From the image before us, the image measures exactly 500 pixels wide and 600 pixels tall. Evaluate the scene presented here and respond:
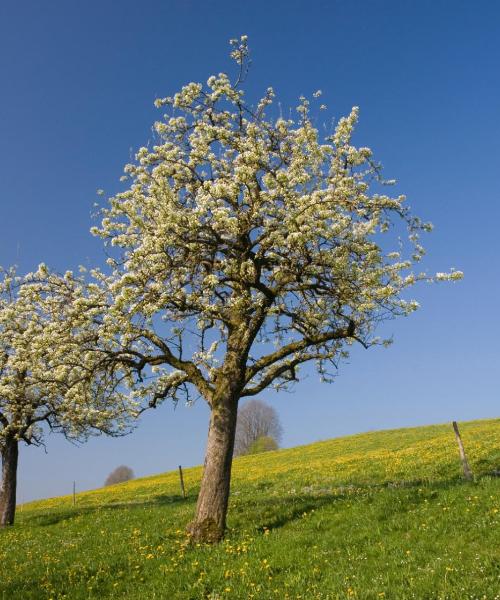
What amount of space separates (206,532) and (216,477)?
1617 mm

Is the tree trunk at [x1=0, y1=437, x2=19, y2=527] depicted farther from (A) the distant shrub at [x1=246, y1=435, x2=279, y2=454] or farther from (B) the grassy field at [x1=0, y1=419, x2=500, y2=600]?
(A) the distant shrub at [x1=246, y1=435, x2=279, y2=454]

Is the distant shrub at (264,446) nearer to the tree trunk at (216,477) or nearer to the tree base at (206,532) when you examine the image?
the tree trunk at (216,477)

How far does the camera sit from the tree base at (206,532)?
16000mm

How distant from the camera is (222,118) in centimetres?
1956

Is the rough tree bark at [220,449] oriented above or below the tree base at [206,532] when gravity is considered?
above

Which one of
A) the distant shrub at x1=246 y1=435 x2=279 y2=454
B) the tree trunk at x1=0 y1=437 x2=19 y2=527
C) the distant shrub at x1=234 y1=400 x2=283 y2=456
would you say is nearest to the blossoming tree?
the tree trunk at x1=0 y1=437 x2=19 y2=527

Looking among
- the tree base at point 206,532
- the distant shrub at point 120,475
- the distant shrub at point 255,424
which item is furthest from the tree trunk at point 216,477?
the distant shrub at point 120,475

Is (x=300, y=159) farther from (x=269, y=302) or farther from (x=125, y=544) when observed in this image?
(x=125, y=544)

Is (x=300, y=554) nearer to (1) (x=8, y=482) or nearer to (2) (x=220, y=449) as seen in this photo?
(2) (x=220, y=449)

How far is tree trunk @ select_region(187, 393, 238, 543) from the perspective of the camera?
53.5 ft

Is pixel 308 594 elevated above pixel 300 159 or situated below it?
below

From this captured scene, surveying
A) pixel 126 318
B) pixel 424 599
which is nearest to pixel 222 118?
pixel 126 318

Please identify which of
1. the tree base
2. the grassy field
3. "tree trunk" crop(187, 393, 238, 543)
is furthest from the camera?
"tree trunk" crop(187, 393, 238, 543)

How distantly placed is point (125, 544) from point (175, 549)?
302 cm
